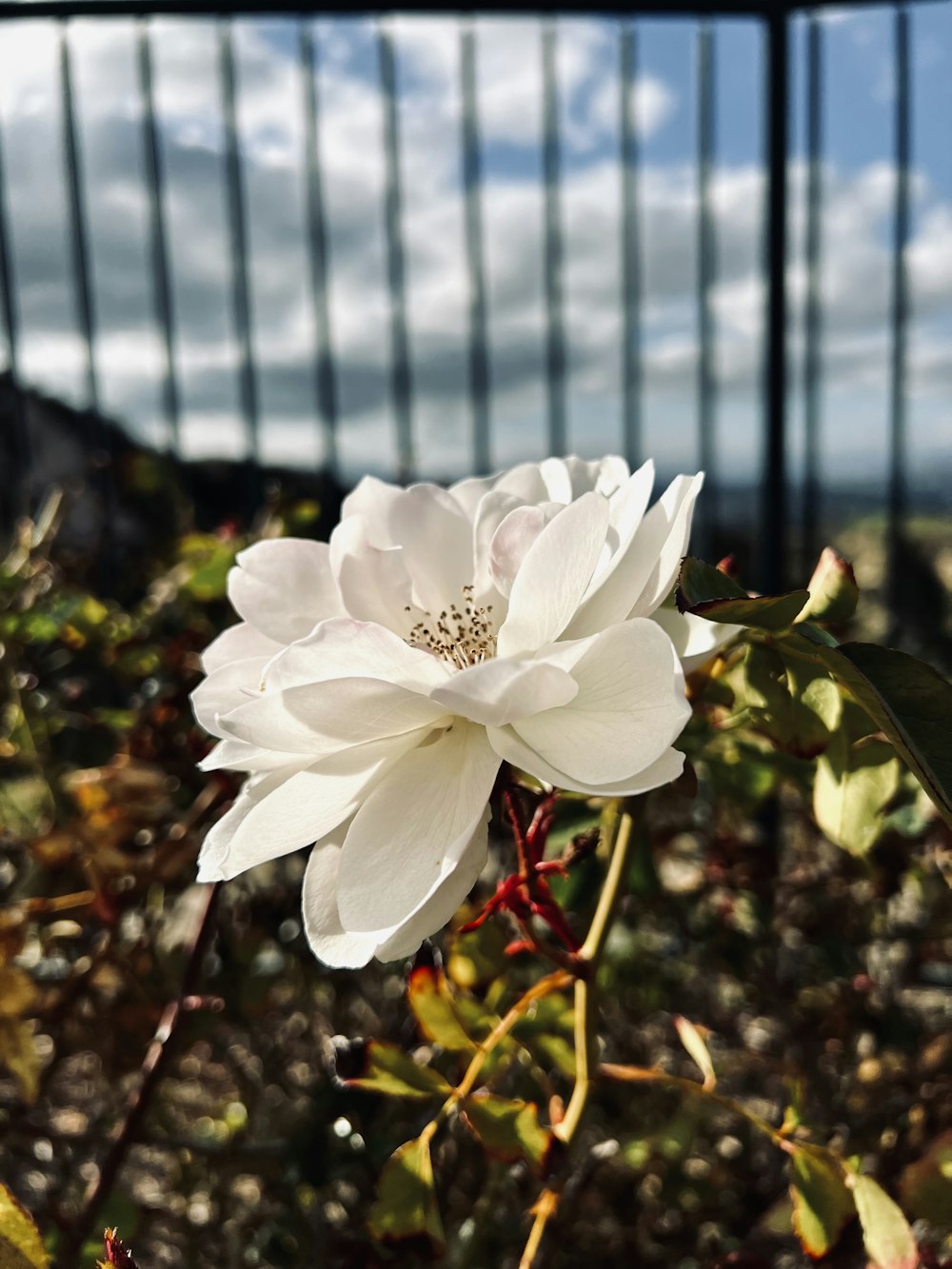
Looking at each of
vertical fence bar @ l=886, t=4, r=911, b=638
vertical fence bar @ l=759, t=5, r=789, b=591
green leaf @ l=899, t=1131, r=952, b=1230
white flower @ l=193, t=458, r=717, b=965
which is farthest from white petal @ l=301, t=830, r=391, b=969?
vertical fence bar @ l=886, t=4, r=911, b=638

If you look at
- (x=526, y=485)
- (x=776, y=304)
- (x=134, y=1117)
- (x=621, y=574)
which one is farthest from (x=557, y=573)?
(x=776, y=304)

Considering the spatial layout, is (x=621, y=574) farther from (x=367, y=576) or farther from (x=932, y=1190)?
(x=932, y=1190)

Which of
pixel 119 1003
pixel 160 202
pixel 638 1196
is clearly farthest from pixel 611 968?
pixel 160 202

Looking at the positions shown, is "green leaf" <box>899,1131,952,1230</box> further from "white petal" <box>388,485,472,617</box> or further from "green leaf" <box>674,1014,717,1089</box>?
"white petal" <box>388,485,472,617</box>

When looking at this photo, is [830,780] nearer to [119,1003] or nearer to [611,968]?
[611,968]

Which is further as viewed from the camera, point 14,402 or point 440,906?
point 14,402

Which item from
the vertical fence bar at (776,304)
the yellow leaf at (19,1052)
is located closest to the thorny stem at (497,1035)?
the yellow leaf at (19,1052)
